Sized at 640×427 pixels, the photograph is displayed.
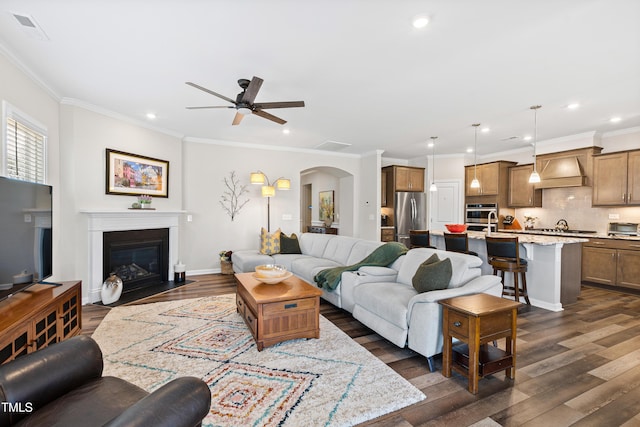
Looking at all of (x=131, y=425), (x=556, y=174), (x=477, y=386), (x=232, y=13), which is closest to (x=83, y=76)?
(x=232, y=13)

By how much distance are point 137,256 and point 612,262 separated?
789 cm

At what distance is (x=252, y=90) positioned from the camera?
293 centimetres

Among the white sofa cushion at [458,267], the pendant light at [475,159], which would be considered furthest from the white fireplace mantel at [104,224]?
the pendant light at [475,159]

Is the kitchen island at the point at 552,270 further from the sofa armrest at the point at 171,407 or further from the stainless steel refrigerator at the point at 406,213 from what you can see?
the sofa armrest at the point at 171,407

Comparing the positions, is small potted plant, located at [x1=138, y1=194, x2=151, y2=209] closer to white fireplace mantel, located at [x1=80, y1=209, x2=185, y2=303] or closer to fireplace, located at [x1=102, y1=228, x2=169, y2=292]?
white fireplace mantel, located at [x1=80, y1=209, x2=185, y2=303]

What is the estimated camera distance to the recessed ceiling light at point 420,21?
221 cm

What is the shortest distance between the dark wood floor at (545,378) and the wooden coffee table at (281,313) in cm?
55

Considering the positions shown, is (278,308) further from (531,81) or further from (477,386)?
(531,81)

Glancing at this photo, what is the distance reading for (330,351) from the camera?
8.95 feet

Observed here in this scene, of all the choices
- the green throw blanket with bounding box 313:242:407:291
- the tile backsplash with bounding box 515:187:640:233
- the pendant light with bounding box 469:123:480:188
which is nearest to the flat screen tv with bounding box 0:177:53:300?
the green throw blanket with bounding box 313:242:407:291

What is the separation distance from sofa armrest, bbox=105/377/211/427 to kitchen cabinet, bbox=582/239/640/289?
21.2ft

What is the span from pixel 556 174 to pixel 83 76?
306 inches

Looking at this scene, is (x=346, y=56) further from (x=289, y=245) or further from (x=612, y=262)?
(x=612, y=262)

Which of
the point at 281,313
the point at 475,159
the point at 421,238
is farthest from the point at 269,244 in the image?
the point at 475,159
